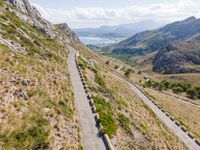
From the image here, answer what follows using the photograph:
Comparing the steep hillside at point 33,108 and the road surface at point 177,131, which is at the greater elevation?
the steep hillside at point 33,108

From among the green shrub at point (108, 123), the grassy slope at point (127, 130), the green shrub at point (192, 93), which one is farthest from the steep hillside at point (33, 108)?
the green shrub at point (192, 93)

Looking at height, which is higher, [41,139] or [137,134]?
[41,139]

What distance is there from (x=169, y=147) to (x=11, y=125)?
22.0 metres

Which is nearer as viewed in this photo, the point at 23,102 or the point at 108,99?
the point at 23,102

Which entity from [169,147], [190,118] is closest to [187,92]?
[190,118]

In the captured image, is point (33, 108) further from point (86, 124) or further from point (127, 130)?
point (127, 130)

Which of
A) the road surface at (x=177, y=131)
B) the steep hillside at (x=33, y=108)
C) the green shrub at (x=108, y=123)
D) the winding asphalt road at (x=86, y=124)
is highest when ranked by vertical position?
the steep hillside at (x=33, y=108)

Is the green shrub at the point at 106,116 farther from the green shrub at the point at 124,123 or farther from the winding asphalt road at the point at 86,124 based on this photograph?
the green shrub at the point at 124,123

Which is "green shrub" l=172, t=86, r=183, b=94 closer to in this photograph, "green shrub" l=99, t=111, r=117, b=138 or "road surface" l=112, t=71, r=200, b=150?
"road surface" l=112, t=71, r=200, b=150

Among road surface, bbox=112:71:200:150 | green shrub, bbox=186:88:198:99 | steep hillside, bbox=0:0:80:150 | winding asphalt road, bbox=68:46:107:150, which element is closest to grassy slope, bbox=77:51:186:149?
winding asphalt road, bbox=68:46:107:150

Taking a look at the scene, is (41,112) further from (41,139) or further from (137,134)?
(137,134)

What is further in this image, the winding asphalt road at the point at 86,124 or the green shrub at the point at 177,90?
the green shrub at the point at 177,90

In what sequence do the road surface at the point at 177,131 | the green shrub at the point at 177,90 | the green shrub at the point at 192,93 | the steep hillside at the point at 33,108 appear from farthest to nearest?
the green shrub at the point at 177,90 → the green shrub at the point at 192,93 → the road surface at the point at 177,131 → the steep hillside at the point at 33,108

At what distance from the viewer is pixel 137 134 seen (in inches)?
1304
